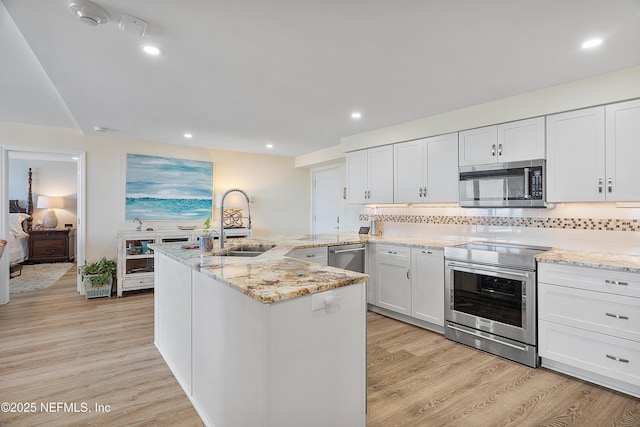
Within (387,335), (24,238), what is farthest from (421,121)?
(24,238)

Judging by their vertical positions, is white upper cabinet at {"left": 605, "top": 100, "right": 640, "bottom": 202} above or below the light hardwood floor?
above

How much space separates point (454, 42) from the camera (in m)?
2.04

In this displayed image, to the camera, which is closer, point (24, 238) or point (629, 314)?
point (629, 314)

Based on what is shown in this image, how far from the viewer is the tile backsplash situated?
2.66 metres

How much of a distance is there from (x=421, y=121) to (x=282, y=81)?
184 cm

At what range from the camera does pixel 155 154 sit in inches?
200

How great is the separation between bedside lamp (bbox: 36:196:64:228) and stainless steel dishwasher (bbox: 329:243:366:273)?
7535mm

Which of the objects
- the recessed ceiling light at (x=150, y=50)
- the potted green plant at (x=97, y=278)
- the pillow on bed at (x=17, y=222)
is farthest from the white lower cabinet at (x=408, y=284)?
the pillow on bed at (x=17, y=222)

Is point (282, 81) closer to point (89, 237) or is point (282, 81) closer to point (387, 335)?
point (387, 335)

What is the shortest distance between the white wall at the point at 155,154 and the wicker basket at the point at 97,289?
1.74 feet

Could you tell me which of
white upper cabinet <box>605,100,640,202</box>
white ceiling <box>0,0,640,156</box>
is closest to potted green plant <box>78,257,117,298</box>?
white ceiling <box>0,0,640,156</box>

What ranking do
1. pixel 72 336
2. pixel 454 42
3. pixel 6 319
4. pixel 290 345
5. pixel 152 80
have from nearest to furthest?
pixel 290 345 < pixel 454 42 < pixel 152 80 < pixel 72 336 < pixel 6 319

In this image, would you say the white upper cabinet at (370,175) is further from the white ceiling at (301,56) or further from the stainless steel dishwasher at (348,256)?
the stainless steel dishwasher at (348,256)

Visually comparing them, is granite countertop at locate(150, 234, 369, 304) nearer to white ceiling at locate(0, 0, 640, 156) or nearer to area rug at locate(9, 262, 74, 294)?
white ceiling at locate(0, 0, 640, 156)
